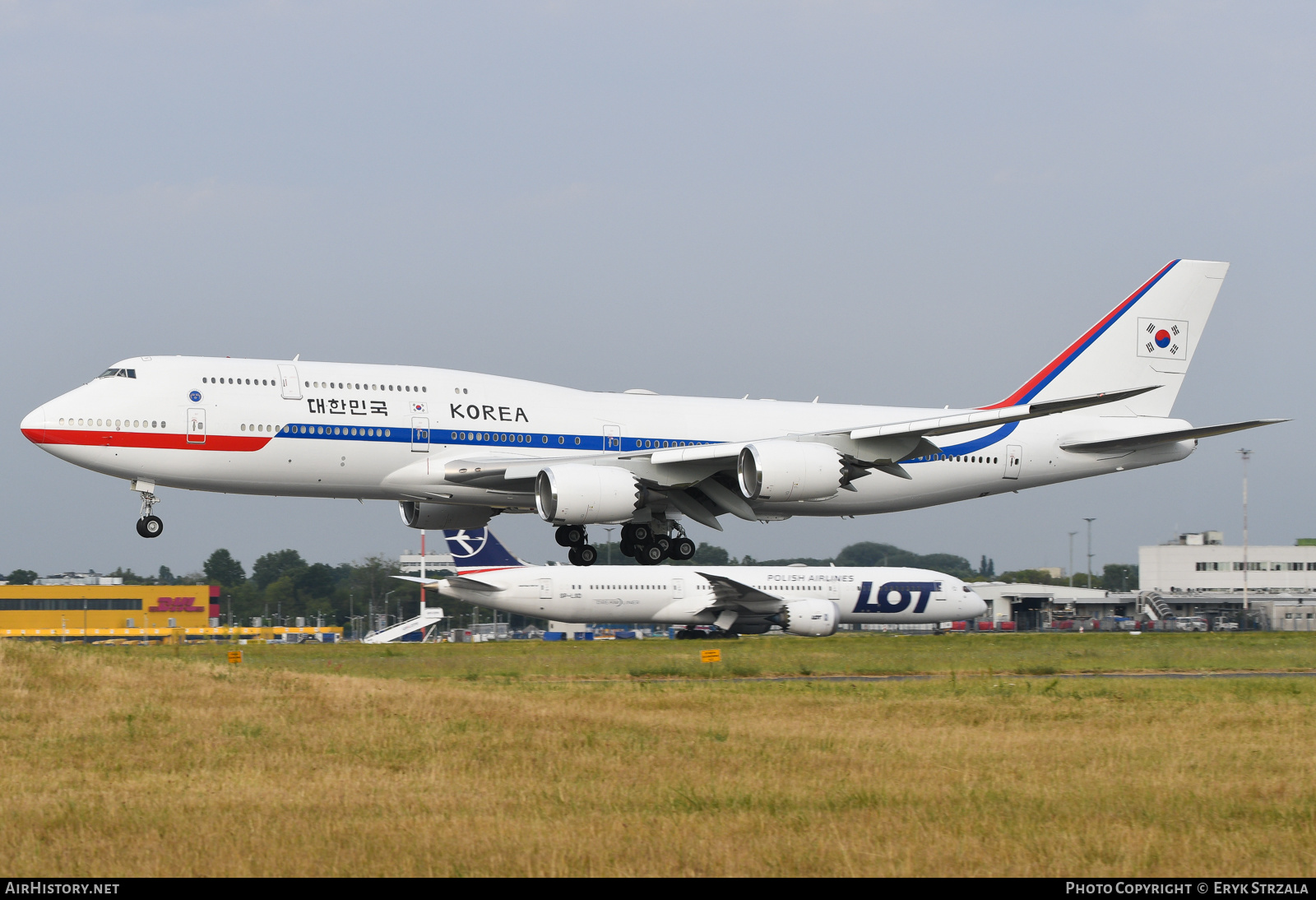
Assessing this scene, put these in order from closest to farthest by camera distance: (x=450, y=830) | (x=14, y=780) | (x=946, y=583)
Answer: (x=450, y=830)
(x=14, y=780)
(x=946, y=583)

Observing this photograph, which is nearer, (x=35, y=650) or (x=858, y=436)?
(x=35, y=650)

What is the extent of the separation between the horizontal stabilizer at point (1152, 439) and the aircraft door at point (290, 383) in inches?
903

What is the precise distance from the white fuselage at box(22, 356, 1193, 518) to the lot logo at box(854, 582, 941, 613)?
33028 mm

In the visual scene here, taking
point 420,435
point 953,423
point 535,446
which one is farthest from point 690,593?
point 420,435

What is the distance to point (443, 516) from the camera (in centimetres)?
3866

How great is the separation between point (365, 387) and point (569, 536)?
26.2ft

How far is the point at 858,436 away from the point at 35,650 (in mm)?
20724

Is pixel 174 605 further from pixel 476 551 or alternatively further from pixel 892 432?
pixel 892 432

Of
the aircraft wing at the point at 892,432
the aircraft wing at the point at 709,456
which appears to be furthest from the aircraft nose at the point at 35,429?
the aircraft wing at the point at 892,432

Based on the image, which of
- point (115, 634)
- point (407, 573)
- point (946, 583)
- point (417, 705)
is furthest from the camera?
point (407, 573)
